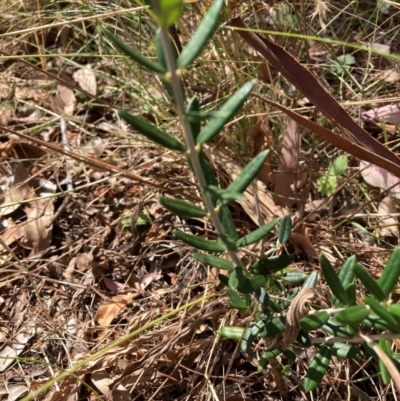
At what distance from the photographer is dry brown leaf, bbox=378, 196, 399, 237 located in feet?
5.01

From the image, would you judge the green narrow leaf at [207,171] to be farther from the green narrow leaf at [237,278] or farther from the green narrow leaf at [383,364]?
the green narrow leaf at [383,364]

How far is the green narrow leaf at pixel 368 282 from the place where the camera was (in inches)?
35.2

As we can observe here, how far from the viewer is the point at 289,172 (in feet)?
5.41

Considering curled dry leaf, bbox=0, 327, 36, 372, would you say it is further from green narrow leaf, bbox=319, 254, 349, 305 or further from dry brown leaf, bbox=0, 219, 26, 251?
green narrow leaf, bbox=319, 254, 349, 305

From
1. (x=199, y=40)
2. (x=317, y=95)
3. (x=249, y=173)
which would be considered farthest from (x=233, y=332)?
(x=199, y=40)

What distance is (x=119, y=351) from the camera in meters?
1.42

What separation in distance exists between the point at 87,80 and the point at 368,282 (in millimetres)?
1460

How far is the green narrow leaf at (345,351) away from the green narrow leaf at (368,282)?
6.1 inches

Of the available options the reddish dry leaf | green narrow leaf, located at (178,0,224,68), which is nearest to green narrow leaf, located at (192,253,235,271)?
green narrow leaf, located at (178,0,224,68)

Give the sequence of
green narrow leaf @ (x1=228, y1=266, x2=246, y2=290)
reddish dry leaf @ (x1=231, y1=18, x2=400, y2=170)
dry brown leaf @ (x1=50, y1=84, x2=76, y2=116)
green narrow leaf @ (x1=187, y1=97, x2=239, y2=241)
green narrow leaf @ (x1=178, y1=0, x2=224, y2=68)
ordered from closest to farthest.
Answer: green narrow leaf @ (x1=178, y1=0, x2=224, y2=68) → green narrow leaf @ (x1=187, y1=97, x2=239, y2=241) → green narrow leaf @ (x1=228, y1=266, x2=246, y2=290) → reddish dry leaf @ (x1=231, y1=18, x2=400, y2=170) → dry brown leaf @ (x1=50, y1=84, x2=76, y2=116)

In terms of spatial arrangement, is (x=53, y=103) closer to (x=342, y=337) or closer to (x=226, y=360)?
(x=226, y=360)

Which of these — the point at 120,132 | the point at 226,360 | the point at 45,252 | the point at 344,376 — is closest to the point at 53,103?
the point at 120,132

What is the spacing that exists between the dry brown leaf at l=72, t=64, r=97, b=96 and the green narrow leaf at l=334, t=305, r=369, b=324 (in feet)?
4.51

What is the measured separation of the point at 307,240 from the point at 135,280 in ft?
1.60
